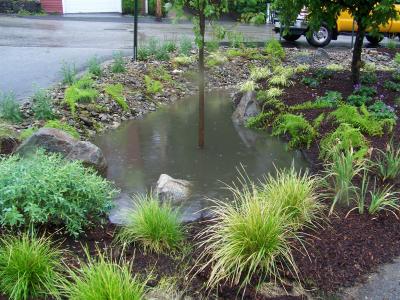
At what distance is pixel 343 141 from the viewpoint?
615cm

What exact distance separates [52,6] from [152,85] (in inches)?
688

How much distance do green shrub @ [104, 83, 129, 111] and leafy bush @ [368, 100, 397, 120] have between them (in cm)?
400

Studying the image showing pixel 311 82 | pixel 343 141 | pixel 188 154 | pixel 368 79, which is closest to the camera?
pixel 343 141

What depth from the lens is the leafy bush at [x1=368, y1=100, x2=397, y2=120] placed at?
24.1 feet

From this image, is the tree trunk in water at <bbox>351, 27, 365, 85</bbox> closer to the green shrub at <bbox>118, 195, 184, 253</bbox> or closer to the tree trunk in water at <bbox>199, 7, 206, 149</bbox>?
the tree trunk in water at <bbox>199, 7, 206, 149</bbox>

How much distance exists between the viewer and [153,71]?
10.7m

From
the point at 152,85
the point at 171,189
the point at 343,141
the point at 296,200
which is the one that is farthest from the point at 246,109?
the point at 296,200

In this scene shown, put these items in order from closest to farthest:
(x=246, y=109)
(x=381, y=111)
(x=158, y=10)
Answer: (x=381, y=111) < (x=246, y=109) < (x=158, y=10)

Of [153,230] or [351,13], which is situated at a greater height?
[351,13]

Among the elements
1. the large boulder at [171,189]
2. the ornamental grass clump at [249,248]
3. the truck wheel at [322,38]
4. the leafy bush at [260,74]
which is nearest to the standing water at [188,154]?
the large boulder at [171,189]

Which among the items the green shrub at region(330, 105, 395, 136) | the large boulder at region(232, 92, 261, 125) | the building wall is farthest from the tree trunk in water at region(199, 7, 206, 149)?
the building wall

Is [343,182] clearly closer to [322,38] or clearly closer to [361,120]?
[361,120]

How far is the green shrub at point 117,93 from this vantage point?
28.5 feet

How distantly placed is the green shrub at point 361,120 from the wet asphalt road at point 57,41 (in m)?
1.99
